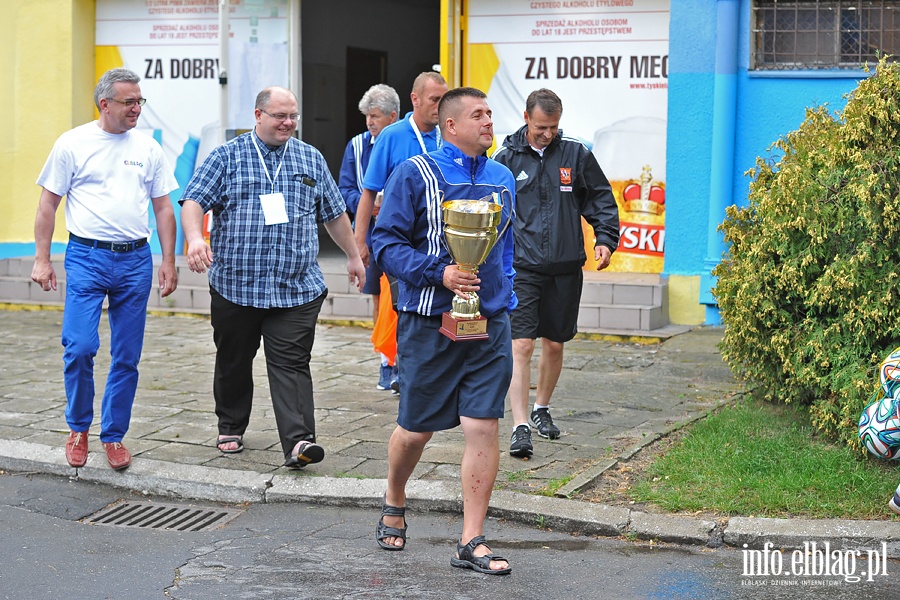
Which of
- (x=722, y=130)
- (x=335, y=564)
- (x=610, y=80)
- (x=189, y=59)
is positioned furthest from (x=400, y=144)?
(x=189, y=59)

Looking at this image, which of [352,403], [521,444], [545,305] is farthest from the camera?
[352,403]

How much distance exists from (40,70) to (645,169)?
6508mm

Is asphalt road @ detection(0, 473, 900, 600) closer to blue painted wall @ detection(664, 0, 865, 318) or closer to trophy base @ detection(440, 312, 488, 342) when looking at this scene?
trophy base @ detection(440, 312, 488, 342)

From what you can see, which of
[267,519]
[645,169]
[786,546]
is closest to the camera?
[786,546]

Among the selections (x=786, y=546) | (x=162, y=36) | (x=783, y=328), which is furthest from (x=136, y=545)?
(x=162, y=36)

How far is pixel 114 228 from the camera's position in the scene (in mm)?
6145

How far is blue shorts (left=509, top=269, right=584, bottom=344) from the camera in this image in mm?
Answer: 6602

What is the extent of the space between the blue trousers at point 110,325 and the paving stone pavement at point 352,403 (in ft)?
1.23

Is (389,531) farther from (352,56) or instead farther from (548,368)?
(352,56)

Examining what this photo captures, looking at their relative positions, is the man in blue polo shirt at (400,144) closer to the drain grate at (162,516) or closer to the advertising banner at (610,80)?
the drain grate at (162,516)

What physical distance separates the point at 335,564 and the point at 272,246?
1.89 metres

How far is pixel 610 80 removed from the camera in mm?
11219

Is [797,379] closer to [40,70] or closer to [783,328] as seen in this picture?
[783,328]

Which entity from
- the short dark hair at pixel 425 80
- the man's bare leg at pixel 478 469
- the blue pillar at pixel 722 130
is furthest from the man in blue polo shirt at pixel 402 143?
the blue pillar at pixel 722 130
